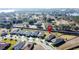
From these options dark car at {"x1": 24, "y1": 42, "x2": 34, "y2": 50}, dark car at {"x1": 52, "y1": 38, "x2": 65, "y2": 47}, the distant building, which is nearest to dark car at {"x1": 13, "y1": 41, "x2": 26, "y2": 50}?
dark car at {"x1": 24, "y1": 42, "x2": 34, "y2": 50}

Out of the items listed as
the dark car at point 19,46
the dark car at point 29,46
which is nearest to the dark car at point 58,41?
the dark car at point 29,46

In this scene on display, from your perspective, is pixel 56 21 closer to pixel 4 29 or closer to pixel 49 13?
pixel 49 13

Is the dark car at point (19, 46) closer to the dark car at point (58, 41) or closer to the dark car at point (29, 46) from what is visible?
→ the dark car at point (29, 46)

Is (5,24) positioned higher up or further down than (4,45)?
higher up

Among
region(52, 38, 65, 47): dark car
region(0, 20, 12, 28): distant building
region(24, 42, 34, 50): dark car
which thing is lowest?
region(24, 42, 34, 50): dark car

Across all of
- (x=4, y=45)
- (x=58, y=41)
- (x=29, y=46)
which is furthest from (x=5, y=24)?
(x=58, y=41)

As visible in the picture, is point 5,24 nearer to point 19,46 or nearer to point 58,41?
point 19,46

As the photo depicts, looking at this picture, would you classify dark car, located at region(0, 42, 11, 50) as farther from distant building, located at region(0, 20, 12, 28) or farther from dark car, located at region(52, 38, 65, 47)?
dark car, located at region(52, 38, 65, 47)

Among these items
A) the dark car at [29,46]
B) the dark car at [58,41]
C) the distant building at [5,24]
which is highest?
the distant building at [5,24]
